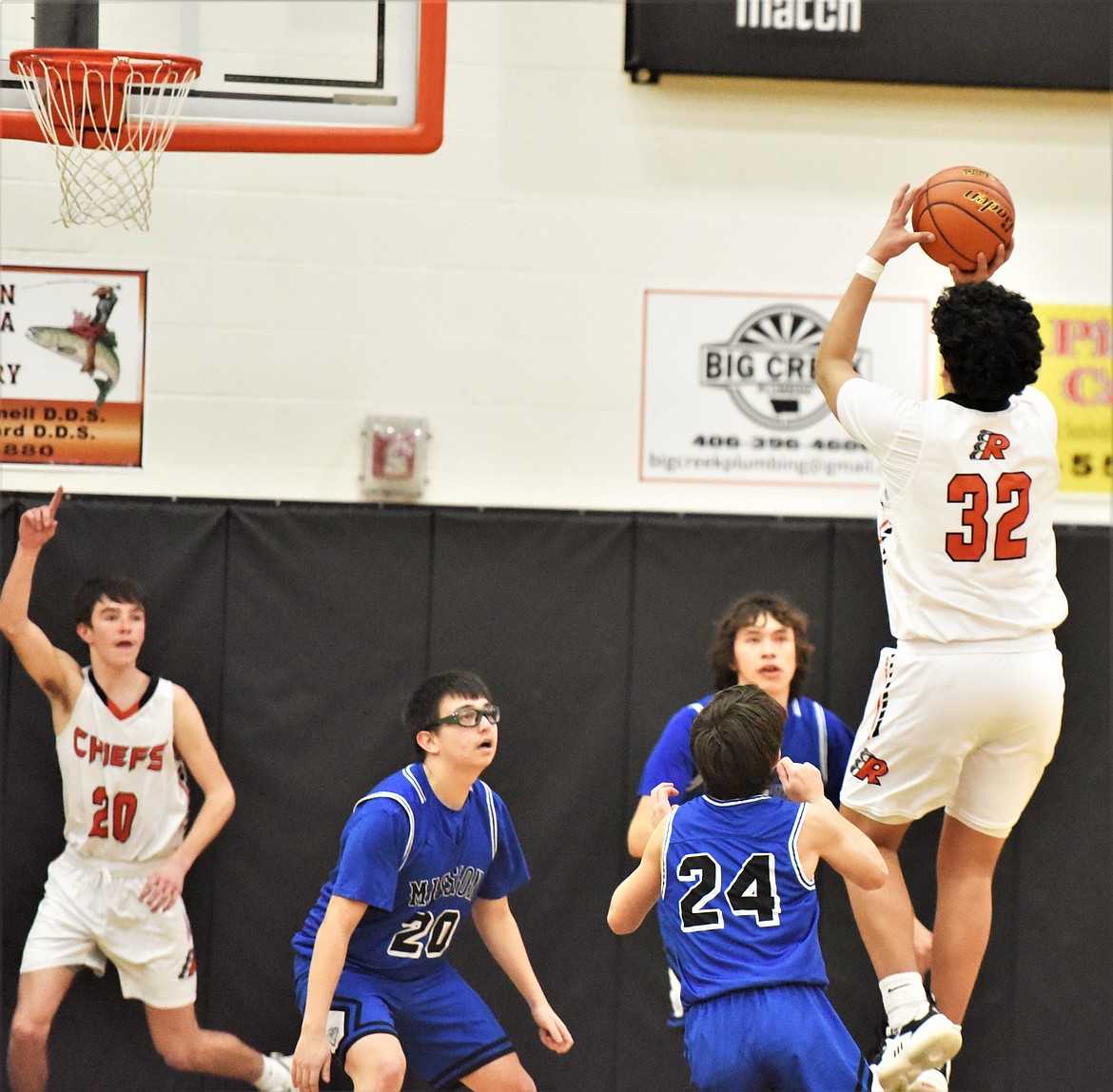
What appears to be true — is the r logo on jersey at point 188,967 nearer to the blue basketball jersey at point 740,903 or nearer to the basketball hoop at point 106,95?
the blue basketball jersey at point 740,903

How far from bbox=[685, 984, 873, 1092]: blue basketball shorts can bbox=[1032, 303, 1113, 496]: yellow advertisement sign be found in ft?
12.2

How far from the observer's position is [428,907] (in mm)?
4711

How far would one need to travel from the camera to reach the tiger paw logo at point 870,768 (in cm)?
424

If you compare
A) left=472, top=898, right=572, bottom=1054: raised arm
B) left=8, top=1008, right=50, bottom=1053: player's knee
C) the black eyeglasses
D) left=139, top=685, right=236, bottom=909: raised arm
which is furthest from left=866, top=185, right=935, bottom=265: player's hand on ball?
left=8, top=1008, right=50, bottom=1053: player's knee

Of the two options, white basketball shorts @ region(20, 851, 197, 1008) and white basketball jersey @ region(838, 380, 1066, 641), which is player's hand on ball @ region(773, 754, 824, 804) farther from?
white basketball shorts @ region(20, 851, 197, 1008)

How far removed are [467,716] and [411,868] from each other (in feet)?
1.65

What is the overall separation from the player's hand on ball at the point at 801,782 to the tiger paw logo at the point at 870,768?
392mm

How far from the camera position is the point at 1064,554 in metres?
6.52

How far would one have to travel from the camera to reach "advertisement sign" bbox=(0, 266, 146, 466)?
6.38 m

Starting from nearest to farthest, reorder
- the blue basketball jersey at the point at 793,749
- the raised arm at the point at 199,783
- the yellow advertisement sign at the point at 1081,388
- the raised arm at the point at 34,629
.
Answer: the blue basketball jersey at the point at 793,749 < the raised arm at the point at 34,629 < the raised arm at the point at 199,783 < the yellow advertisement sign at the point at 1081,388

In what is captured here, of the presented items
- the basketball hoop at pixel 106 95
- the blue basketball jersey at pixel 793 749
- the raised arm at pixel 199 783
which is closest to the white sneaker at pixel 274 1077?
the raised arm at pixel 199 783

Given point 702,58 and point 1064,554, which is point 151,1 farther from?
point 1064,554

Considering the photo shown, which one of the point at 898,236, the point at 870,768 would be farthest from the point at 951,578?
the point at 898,236

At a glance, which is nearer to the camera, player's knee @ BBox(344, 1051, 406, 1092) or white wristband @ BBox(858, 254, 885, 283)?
white wristband @ BBox(858, 254, 885, 283)
